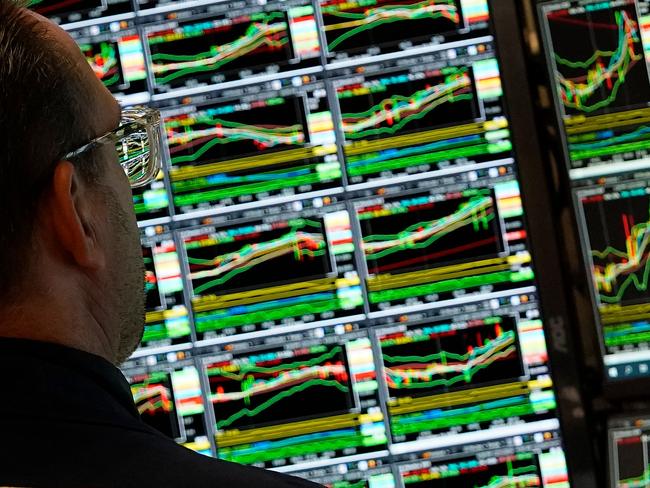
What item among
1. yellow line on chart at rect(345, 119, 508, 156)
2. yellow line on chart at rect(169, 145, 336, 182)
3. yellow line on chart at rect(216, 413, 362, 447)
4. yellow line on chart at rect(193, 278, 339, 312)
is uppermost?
yellow line on chart at rect(169, 145, 336, 182)

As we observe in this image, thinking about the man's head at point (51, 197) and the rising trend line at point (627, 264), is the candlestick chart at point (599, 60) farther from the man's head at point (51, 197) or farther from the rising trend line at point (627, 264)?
the man's head at point (51, 197)

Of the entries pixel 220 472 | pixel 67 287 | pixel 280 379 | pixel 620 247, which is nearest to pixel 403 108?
pixel 620 247

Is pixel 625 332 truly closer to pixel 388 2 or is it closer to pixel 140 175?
pixel 388 2

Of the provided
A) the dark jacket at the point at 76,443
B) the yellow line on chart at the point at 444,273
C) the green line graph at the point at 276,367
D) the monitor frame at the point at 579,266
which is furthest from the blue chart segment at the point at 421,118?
the dark jacket at the point at 76,443

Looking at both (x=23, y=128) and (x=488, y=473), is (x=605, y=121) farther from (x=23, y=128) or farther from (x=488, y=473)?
(x=23, y=128)

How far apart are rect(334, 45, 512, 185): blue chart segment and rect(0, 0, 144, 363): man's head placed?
3.09 feet

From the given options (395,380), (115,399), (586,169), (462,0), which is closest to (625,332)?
(586,169)

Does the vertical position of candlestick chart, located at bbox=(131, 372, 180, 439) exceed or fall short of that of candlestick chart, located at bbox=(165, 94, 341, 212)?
it falls short

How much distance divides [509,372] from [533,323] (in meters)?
0.11

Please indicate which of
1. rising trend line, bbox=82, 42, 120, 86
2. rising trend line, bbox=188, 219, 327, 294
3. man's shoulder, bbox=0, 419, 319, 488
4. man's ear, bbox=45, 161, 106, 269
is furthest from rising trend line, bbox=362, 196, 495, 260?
man's shoulder, bbox=0, 419, 319, 488

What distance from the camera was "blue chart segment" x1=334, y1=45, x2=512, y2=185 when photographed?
193 centimetres

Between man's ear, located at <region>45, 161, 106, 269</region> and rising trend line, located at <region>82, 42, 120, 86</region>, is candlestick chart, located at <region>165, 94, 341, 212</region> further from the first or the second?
man's ear, located at <region>45, 161, 106, 269</region>

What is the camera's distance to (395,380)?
1974mm

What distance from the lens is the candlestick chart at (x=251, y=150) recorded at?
77.7 inches
